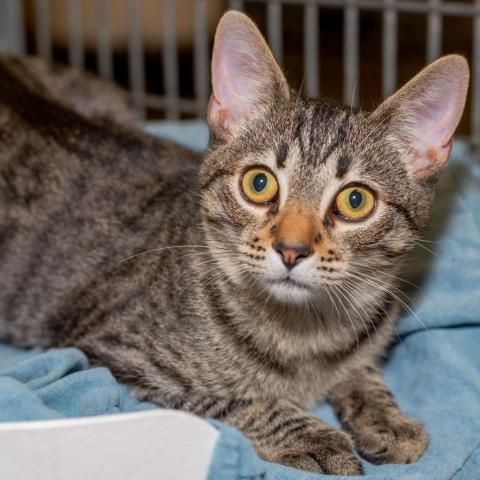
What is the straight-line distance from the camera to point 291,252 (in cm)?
151

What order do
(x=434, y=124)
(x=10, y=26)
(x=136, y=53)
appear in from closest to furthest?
(x=434, y=124) < (x=136, y=53) < (x=10, y=26)

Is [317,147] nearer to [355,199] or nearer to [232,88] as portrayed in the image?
[355,199]

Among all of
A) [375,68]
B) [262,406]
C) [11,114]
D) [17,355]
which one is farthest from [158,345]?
[375,68]

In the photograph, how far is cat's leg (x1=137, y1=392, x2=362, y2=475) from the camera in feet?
5.41

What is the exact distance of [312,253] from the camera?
1.52 meters

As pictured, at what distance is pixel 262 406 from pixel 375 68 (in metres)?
3.23

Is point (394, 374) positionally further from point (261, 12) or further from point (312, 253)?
point (261, 12)

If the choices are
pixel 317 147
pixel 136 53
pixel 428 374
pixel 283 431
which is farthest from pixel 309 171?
pixel 136 53

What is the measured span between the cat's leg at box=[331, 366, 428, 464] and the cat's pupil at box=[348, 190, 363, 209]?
48 cm

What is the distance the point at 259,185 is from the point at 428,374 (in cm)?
65

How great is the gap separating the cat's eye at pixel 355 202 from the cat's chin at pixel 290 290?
153mm

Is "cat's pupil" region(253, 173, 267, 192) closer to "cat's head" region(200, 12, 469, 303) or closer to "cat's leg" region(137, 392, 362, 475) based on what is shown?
"cat's head" region(200, 12, 469, 303)

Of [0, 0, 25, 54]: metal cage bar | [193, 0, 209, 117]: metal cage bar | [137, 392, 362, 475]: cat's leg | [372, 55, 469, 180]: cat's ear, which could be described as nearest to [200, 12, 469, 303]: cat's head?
[372, 55, 469, 180]: cat's ear

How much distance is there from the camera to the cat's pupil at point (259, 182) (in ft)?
5.40
